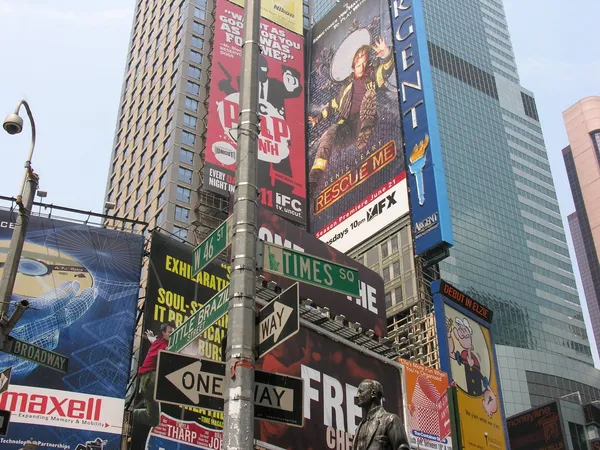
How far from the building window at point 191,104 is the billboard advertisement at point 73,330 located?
50.3 metres

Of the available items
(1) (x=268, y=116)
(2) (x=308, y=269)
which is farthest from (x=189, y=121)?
(2) (x=308, y=269)

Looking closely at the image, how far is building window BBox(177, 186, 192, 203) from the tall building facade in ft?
156

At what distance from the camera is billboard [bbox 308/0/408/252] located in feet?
285

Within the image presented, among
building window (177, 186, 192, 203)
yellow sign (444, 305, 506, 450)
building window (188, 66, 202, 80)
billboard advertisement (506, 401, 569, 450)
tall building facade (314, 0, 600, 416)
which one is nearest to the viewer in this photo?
yellow sign (444, 305, 506, 450)

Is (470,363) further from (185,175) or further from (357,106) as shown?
(357,106)

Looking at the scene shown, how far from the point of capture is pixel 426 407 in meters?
40.4

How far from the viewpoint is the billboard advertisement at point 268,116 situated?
239 ft

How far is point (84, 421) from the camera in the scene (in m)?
30.6

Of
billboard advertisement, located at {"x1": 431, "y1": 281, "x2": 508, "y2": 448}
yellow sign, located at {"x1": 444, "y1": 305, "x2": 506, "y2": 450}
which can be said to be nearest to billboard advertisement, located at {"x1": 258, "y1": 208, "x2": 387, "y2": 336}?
billboard advertisement, located at {"x1": 431, "y1": 281, "x2": 508, "y2": 448}

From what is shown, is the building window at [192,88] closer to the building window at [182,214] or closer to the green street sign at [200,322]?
the building window at [182,214]

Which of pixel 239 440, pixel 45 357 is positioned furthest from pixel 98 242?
pixel 239 440

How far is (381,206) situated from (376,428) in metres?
79.9

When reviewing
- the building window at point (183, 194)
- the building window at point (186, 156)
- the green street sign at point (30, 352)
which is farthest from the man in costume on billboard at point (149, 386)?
the building window at point (186, 156)

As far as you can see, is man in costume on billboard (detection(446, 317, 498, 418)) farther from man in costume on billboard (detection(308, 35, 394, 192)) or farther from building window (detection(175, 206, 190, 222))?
man in costume on billboard (detection(308, 35, 394, 192))
